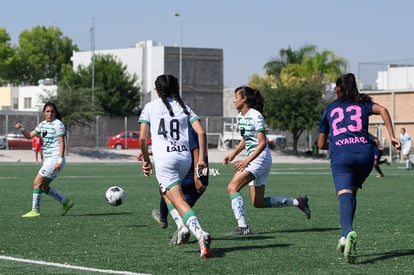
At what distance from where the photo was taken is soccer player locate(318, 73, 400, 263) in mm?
10891

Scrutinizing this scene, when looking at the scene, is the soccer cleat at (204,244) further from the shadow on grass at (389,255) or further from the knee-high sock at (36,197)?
the knee-high sock at (36,197)

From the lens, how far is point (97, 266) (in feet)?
33.9

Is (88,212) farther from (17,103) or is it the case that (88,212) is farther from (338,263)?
(17,103)

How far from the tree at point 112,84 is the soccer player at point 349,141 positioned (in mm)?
75260

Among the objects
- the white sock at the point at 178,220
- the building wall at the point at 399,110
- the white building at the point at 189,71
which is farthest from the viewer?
the white building at the point at 189,71

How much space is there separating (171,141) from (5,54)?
117327 mm

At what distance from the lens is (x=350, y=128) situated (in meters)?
11.0

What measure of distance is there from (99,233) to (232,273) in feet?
14.8

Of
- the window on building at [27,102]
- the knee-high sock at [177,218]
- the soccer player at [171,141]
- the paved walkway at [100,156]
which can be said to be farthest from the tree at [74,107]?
the soccer player at [171,141]

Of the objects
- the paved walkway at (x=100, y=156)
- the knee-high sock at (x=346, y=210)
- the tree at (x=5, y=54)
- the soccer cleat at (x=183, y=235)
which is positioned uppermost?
the tree at (x=5, y=54)

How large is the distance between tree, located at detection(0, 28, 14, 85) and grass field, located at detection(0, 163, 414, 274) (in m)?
104

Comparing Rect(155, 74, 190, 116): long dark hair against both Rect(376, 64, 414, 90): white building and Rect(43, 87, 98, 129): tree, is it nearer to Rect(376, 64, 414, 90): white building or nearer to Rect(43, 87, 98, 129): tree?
Rect(43, 87, 98, 129): tree

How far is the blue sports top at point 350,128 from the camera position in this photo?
11.0 m

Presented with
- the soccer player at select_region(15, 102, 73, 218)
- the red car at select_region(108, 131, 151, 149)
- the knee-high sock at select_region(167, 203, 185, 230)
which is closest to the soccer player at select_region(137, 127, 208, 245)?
the knee-high sock at select_region(167, 203, 185, 230)
